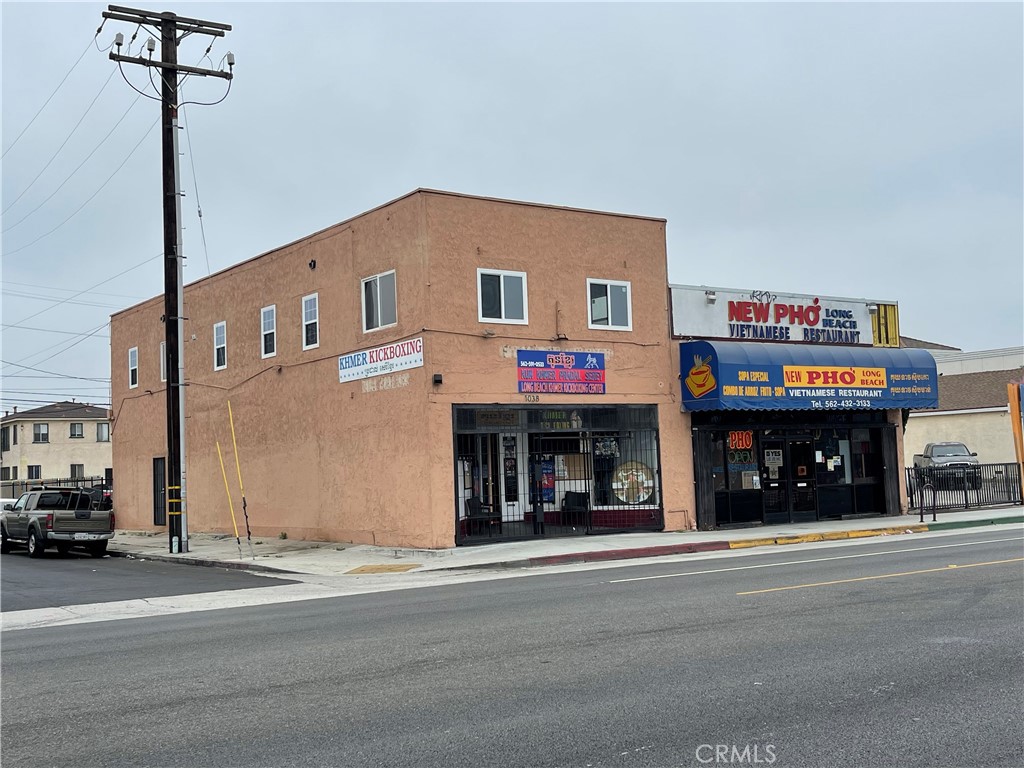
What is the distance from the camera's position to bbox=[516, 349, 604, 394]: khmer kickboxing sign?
21812 mm

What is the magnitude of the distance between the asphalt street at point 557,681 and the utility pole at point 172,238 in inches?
459

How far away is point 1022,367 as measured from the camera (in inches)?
2003

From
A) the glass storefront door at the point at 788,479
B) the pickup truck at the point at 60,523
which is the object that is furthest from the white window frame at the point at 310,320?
the glass storefront door at the point at 788,479

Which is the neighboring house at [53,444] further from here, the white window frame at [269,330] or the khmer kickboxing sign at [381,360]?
the khmer kickboxing sign at [381,360]

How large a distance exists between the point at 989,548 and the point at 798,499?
9209mm

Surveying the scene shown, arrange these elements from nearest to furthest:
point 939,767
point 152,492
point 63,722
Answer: point 939,767 → point 63,722 → point 152,492

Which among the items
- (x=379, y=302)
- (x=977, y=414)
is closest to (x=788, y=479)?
(x=379, y=302)

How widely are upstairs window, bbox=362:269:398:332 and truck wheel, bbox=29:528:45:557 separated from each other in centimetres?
1054

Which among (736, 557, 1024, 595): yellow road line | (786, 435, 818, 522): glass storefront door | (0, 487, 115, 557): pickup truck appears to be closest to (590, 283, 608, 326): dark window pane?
(786, 435, 818, 522): glass storefront door

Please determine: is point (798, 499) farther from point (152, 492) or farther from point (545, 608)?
point (152, 492)

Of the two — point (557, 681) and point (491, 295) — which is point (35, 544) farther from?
point (557, 681)

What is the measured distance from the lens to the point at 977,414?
158 ft

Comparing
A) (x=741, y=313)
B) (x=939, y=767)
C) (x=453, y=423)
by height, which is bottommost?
(x=939, y=767)

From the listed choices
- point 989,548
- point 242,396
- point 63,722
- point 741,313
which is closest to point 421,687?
point 63,722
